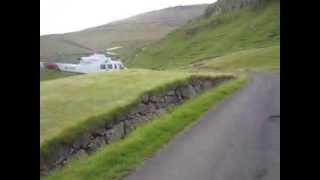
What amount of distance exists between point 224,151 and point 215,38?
67396mm

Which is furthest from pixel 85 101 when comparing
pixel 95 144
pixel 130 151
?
pixel 130 151

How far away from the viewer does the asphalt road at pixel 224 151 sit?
8.08 m

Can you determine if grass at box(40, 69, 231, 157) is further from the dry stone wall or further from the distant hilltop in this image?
the distant hilltop

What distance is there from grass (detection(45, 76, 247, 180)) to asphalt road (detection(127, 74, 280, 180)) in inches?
11.6

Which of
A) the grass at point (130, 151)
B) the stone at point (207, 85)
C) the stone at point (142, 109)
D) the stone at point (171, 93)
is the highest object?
the stone at point (207, 85)

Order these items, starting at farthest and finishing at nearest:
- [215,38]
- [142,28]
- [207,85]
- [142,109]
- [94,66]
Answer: [142,28]
[215,38]
[94,66]
[207,85]
[142,109]

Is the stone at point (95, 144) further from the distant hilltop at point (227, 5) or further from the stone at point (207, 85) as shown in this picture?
the distant hilltop at point (227, 5)

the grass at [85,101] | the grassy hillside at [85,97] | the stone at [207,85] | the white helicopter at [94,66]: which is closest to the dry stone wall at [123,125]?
the grass at [85,101]

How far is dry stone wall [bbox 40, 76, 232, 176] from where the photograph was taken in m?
9.67

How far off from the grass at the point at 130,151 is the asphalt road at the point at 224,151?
293mm

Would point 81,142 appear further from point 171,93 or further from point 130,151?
point 171,93

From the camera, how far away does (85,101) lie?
48.7 feet

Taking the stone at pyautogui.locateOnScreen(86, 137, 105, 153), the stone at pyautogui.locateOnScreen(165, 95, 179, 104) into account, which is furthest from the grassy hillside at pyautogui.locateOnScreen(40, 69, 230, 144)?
the stone at pyautogui.locateOnScreen(165, 95, 179, 104)

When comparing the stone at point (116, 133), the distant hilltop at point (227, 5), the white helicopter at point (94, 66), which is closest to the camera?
the stone at point (116, 133)
